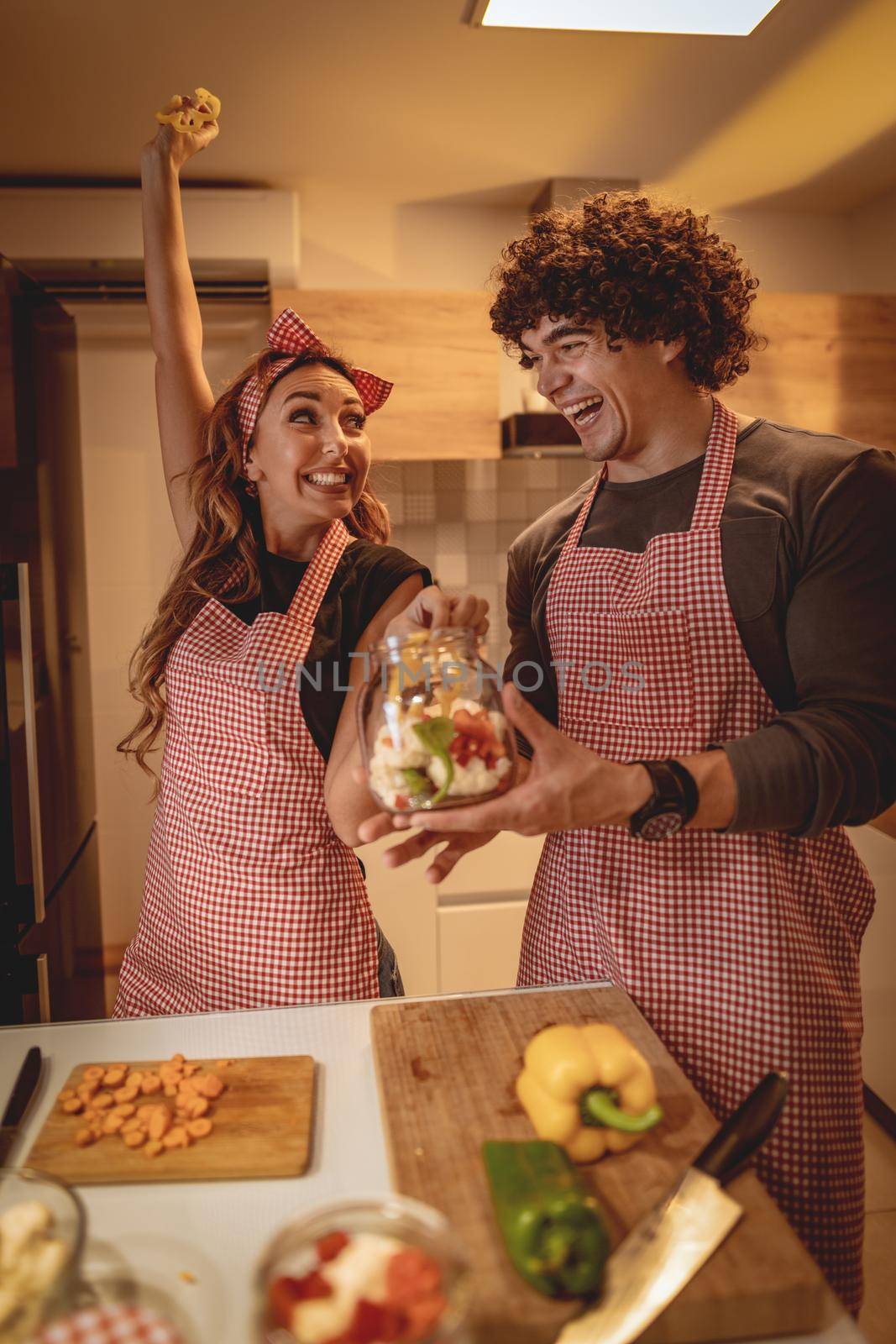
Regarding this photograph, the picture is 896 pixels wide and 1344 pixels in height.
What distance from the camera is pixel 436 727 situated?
2.86 feet

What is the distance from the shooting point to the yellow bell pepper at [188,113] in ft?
4.61

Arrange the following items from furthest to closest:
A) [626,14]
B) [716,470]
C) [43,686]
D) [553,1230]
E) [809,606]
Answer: [43,686] < [626,14] < [716,470] < [809,606] < [553,1230]

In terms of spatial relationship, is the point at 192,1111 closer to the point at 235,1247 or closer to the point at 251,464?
the point at 235,1247

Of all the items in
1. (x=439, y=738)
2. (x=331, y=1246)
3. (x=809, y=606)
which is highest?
(x=809, y=606)

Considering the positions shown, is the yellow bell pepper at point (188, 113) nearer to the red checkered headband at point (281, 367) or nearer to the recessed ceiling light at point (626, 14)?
the red checkered headband at point (281, 367)

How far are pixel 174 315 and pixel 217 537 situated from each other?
0.38 metres

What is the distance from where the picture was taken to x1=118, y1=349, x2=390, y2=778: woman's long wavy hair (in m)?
1.42

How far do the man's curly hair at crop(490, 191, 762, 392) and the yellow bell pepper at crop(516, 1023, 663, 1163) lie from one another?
0.92 m

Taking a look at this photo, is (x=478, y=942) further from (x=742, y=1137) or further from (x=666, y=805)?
(x=742, y=1137)

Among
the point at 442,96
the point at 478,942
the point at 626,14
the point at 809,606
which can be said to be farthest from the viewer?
the point at 478,942

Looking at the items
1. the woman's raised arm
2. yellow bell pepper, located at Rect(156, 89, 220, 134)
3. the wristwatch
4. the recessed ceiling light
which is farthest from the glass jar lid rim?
the recessed ceiling light

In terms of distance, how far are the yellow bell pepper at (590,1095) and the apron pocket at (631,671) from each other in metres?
0.52

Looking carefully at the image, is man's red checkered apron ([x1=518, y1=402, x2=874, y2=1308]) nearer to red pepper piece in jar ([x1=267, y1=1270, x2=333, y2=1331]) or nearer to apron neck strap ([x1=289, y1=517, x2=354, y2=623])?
apron neck strap ([x1=289, y1=517, x2=354, y2=623])

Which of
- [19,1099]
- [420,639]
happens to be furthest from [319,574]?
[19,1099]
